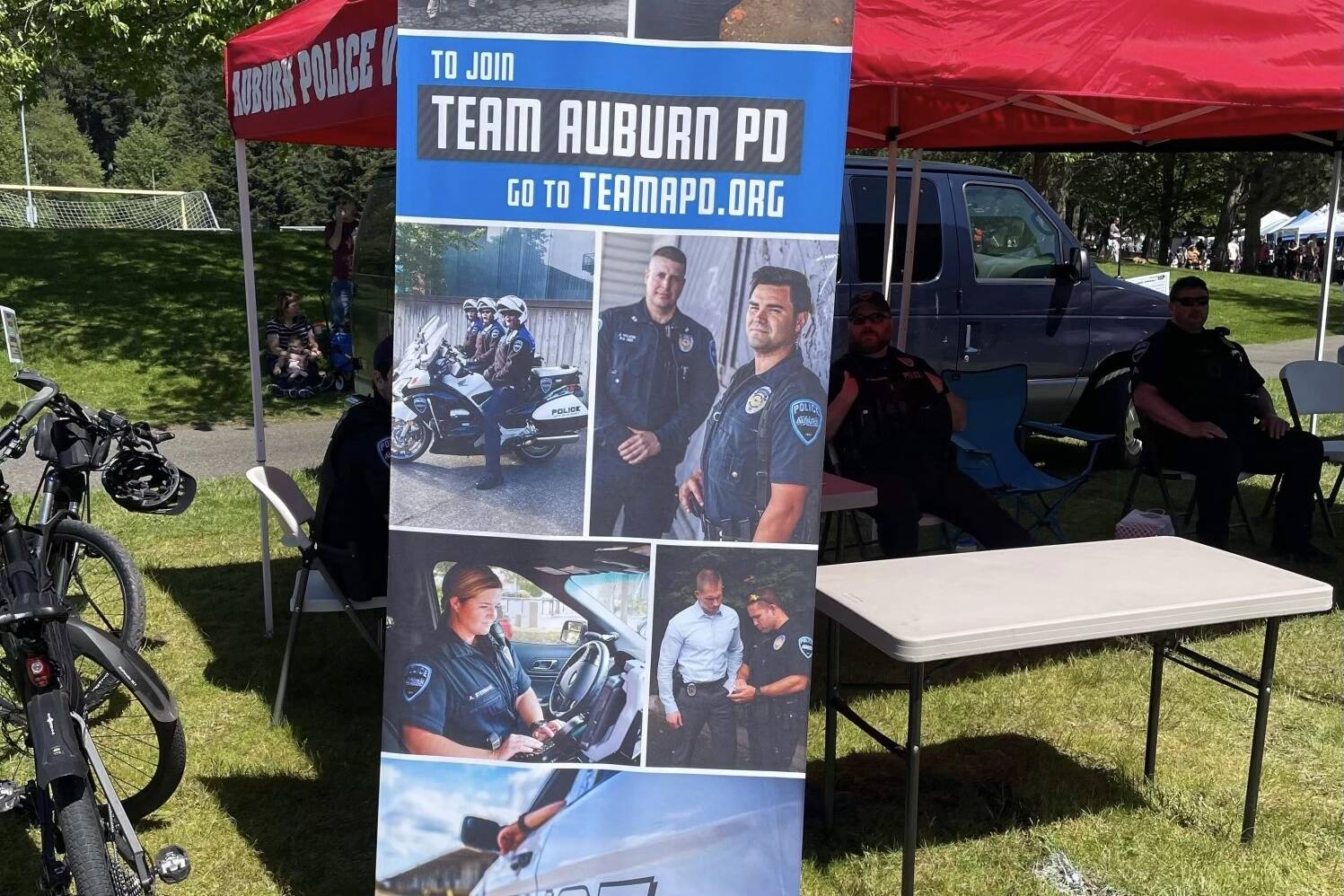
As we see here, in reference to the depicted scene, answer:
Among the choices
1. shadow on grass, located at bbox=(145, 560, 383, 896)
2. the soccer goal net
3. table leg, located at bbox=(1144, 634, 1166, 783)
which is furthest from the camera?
the soccer goal net

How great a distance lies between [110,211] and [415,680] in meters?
33.9

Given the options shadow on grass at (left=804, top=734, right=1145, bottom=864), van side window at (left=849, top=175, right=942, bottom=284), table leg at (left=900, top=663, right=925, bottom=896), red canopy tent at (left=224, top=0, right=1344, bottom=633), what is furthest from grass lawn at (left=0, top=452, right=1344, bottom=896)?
van side window at (left=849, top=175, right=942, bottom=284)

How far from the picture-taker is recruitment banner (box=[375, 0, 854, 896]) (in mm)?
2271

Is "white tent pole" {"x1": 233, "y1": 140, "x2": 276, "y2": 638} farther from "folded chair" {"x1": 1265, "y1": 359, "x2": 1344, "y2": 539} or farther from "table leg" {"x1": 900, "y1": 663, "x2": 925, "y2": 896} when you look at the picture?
"folded chair" {"x1": 1265, "y1": 359, "x2": 1344, "y2": 539}

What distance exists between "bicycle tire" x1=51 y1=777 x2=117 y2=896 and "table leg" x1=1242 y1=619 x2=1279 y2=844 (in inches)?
114

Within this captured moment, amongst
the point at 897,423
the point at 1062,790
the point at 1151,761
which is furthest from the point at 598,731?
the point at 897,423

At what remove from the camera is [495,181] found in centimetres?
228

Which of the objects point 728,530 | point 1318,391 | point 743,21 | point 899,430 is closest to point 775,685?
point 728,530

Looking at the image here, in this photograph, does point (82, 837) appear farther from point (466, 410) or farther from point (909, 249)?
point (909, 249)

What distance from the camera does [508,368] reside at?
92.0 inches

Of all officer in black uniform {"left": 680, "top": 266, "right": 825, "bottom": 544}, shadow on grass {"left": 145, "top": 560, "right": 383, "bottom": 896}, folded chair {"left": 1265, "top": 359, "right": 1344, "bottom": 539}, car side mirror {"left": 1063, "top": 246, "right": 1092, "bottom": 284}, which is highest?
car side mirror {"left": 1063, "top": 246, "right": 1092, "bottom": 284}

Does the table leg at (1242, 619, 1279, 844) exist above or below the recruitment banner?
below

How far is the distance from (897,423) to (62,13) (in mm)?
10300

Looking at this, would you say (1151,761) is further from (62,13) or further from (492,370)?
(62,13)
